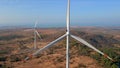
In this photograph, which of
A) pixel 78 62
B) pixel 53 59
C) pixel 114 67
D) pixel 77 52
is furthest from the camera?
pixel 77 52

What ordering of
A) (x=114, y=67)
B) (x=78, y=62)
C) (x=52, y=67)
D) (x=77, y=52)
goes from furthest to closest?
(x=77, y=52)
(x=78, y=62)
(x=52, y=67)
(x=114, y=67)

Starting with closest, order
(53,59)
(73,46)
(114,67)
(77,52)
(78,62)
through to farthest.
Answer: (114,67), (78,62), (53,59), (77,52), (73,46)

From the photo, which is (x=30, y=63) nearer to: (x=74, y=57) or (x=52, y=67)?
(x=52, y=67)

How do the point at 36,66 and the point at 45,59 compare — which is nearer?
the point at 36,66

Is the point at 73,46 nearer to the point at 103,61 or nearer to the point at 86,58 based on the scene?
the point at 86,58

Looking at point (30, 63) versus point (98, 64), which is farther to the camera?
point (30, 63)

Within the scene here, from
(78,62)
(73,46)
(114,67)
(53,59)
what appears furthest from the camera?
(73,46)

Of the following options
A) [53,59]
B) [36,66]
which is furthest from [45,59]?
[36,66]

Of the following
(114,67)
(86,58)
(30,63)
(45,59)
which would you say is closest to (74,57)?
(86,58)
